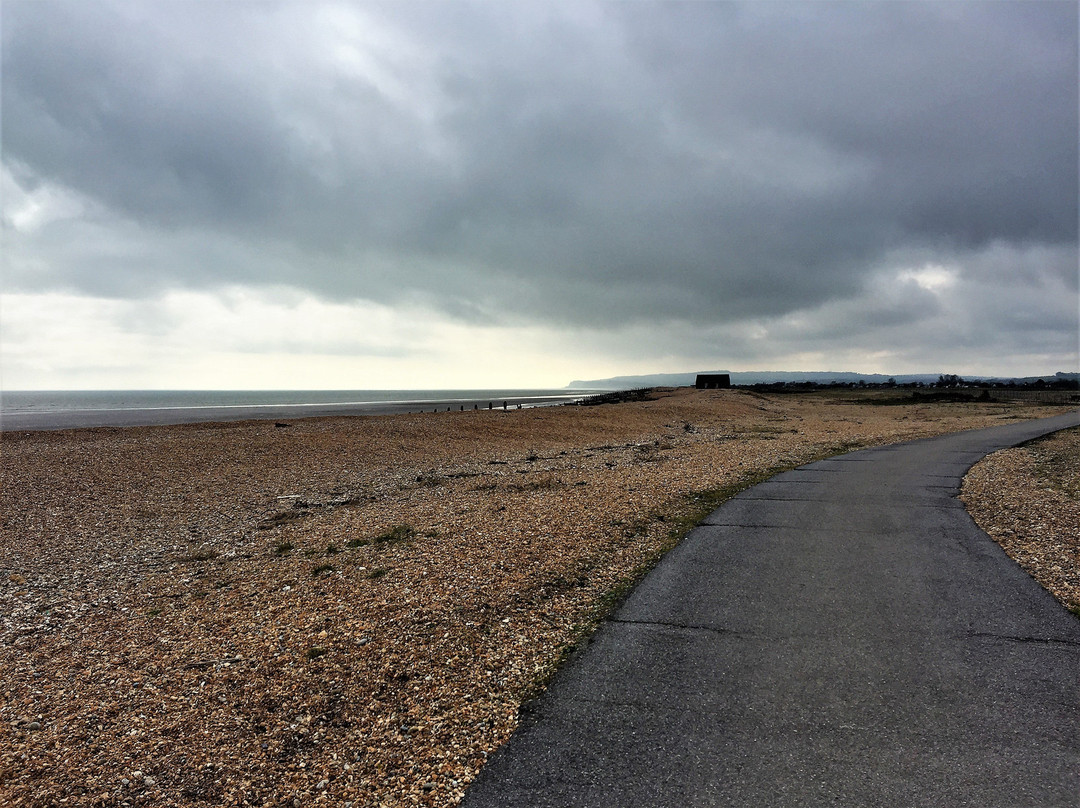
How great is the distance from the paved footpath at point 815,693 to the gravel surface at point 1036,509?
0.36 m

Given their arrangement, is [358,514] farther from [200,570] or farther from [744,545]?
[744,545]

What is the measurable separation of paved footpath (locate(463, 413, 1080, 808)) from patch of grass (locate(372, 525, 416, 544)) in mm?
4605

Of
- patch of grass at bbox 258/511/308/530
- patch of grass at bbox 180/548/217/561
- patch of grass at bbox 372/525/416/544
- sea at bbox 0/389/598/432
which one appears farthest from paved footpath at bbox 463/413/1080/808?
sea at bbox 0/389/598/432

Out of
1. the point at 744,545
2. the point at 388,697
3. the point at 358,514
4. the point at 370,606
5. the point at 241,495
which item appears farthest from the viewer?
the point at 241,495

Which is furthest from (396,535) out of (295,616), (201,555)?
(201,555)

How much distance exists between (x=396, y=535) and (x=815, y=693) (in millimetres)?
7143

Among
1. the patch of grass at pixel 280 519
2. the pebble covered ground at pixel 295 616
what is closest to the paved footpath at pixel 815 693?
the pebble covered ground at pixel 295 616

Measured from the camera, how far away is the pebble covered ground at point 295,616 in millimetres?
3822

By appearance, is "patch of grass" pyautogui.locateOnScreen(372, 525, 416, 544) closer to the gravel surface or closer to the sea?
the gravel surface

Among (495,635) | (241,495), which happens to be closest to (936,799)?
(495,635)

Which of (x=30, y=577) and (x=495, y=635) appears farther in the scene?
(x=30, y=577)

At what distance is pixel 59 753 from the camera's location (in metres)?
4.02

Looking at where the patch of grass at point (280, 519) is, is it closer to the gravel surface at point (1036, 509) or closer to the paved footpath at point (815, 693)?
the paved footpath at point (815, 693)

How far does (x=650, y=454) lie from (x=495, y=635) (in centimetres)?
1416
